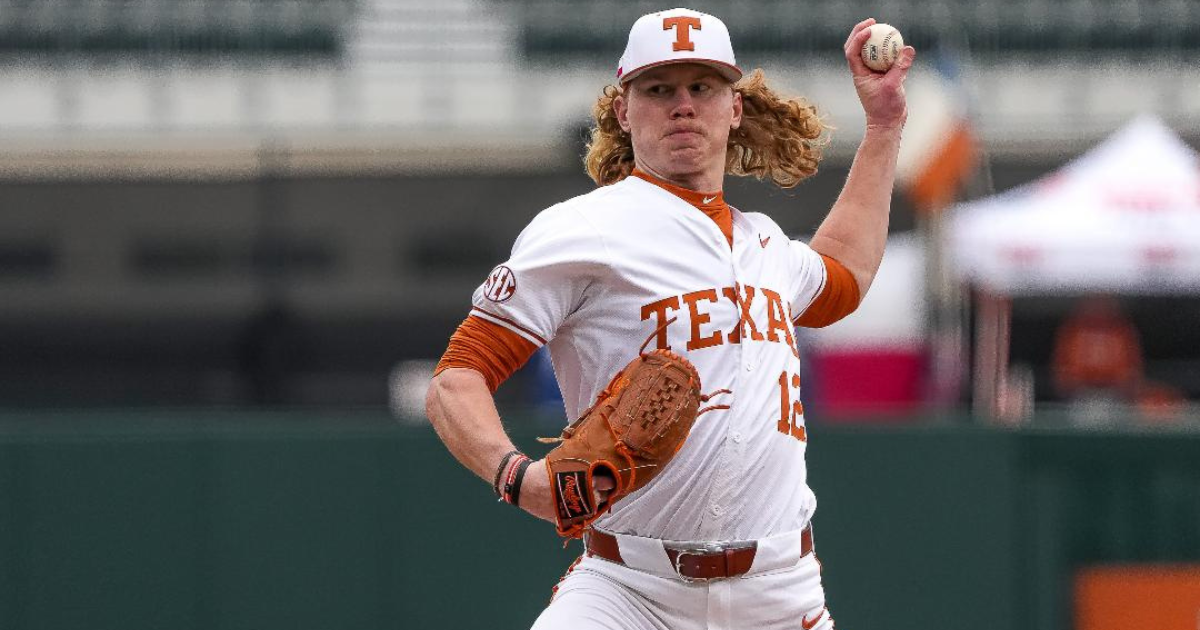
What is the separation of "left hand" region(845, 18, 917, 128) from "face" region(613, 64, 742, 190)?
1.57 ft

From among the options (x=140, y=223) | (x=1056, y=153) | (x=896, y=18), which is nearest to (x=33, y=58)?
(x=140, y=223)

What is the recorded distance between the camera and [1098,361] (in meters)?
10.5

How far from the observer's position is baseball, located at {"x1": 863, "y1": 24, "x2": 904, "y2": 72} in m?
3.51

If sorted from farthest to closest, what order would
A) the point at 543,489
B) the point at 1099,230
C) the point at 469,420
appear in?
the point at 1099,230 < the point at 469,420 < the point at 543,489

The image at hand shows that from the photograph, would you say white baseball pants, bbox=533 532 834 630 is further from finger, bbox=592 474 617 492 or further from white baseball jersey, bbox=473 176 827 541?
finger, bbox=592 474 617 492

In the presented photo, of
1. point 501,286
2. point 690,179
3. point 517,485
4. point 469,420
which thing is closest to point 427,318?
point 690,179

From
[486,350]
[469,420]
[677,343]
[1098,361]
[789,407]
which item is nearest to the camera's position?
[469,420]

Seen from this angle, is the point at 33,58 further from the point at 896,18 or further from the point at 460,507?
the point at 460,507

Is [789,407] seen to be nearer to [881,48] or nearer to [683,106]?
[683,106]

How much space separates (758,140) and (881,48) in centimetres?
32

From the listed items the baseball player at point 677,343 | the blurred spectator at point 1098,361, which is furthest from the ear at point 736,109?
the blurred spectator at point 1098,361

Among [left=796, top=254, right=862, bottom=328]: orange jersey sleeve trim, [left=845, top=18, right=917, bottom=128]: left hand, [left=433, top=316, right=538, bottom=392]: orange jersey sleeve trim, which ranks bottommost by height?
[left=433, top=316, right=538, bottom=392]: orange jersey sleeve trim

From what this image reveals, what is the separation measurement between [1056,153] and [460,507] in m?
8.53

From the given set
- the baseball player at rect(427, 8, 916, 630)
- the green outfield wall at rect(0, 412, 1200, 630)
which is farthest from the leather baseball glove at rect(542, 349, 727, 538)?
the green outfield wall at rect(0, 412, 1200, 630)
